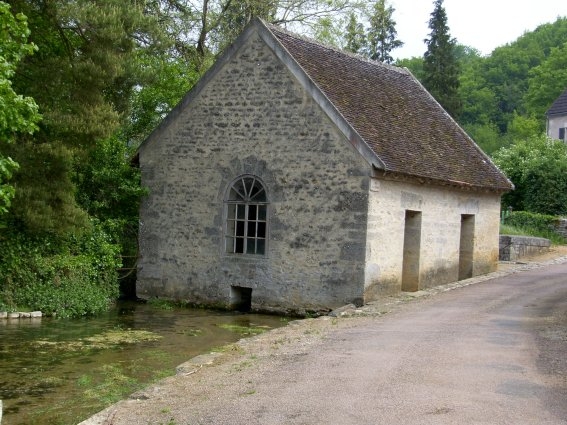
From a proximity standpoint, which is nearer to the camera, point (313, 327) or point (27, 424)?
point (27, 424)

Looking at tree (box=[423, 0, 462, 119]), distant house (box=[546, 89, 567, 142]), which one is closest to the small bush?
tree (box=[423, 0, 462, 119])

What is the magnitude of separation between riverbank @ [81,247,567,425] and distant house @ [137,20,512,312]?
6.07 ft

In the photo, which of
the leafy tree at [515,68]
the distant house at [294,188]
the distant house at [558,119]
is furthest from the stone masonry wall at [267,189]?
the leafy tree at [515,68]

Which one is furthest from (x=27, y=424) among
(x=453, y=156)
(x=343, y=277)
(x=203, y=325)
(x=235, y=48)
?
(x=453, y=156)

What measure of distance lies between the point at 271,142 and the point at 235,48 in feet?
7.99

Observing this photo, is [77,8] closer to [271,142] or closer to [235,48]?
[235,48]

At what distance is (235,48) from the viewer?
701 inches

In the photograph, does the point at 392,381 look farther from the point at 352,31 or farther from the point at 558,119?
Result: the point at 558,119

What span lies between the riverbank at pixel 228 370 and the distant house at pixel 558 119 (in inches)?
1573

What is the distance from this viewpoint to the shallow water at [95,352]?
9.42 m

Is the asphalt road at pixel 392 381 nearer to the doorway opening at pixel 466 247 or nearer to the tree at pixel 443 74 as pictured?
the doorway opening at pixel 466 247

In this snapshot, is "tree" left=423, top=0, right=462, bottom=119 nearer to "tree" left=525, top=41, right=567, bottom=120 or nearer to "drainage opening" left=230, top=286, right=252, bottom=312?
"tree" left=525, top=41, right=567, bottom=120

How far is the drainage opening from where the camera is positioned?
Answer: 18062 millimetres

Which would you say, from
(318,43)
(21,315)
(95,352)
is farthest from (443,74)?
(95,352)
